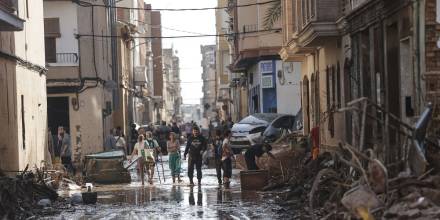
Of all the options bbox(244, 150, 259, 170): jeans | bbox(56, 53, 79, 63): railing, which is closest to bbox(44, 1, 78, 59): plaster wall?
bbox(56, 53, 79, 63): railing

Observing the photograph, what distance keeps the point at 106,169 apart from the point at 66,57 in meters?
9.99

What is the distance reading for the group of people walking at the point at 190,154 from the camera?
22766 millimetres

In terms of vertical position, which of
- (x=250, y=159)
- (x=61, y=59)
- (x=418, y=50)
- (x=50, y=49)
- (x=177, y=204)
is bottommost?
(x=177, y=204)

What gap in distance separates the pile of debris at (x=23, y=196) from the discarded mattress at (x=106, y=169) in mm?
5881

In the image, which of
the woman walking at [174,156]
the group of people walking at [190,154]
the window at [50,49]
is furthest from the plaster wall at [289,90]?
the woman walking at [174,156]

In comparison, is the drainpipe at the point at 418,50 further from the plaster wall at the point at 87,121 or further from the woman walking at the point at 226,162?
the plaster wall at the point at 87,121

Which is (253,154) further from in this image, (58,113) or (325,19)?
(58,113)

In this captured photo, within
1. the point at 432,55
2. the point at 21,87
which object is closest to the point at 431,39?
the point at 432,55

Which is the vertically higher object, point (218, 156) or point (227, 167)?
point (218, 156)

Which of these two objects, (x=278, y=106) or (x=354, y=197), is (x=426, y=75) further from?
(x=278, y=106)

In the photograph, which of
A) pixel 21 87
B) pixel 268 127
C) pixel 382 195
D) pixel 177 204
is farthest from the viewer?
pixel 268 127

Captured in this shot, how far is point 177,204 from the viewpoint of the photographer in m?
17.8

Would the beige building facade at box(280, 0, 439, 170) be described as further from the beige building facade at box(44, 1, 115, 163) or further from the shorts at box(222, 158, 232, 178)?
the beige building facade at box(44, 1, 115, 163)

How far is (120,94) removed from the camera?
48625 millimetres
